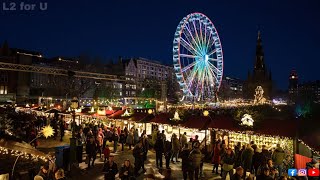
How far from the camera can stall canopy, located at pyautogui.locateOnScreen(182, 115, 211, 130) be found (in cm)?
1669

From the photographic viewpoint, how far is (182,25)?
109 ft

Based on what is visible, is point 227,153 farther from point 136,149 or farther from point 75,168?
point 75,168

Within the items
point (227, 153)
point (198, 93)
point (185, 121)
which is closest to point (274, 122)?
point (227, 153)

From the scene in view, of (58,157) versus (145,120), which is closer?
(58,157)

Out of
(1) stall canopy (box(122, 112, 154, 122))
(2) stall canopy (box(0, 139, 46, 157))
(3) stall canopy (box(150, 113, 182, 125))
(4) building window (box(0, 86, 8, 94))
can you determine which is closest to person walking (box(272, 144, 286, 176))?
(3) stall canopy (box(150, 113, 182, 125))

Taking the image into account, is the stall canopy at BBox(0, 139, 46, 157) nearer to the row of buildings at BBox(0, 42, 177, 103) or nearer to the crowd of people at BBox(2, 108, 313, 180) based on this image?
the crowd of people at BBox(2, 108, 313, 180)

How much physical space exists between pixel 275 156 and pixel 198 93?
23.4 m

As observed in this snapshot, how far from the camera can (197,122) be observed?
17.4 m

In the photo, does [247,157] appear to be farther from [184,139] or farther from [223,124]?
[184,139]

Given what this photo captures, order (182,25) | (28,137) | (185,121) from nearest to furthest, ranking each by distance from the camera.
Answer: (185,121) < (28,137) < (182,25)

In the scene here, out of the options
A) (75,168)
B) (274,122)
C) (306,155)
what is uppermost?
(274,122)

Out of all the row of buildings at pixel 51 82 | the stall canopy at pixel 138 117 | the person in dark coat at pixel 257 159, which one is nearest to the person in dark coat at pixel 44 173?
the person in dark coat at pixel 257 159

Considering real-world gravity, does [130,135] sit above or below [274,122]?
below

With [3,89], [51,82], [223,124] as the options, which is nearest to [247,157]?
[223,124]
